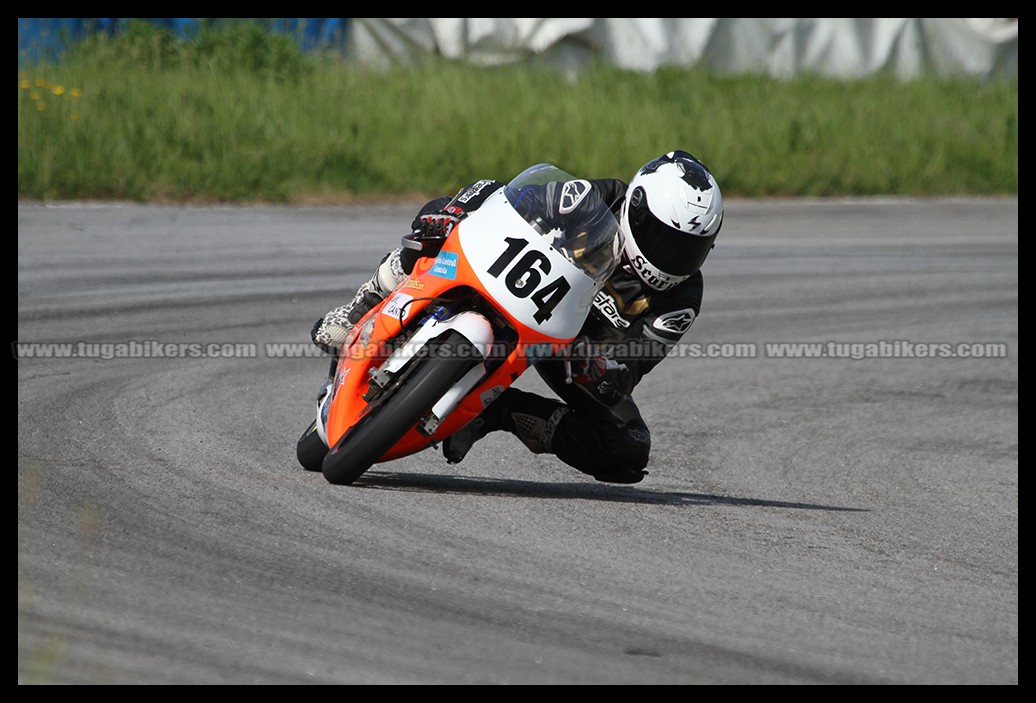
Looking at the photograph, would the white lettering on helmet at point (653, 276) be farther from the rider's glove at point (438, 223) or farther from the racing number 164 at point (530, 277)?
the rider's glove at point (438, 223)

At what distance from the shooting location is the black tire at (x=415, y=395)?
488cm

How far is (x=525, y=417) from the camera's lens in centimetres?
570

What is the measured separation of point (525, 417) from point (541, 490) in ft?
1.32

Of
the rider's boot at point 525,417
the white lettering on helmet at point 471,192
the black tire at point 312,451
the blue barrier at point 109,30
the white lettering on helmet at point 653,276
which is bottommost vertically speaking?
the blue barrier at point 109,30

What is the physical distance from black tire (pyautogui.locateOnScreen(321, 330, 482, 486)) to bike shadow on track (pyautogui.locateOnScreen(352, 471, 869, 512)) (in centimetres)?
40

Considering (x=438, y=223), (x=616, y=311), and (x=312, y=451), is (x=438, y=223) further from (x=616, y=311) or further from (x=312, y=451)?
(x=312, y=451)

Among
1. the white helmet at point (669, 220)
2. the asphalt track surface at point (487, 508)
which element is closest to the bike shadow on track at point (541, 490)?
the asphalt track surface at point (487, 508)

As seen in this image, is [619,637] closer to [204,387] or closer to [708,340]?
[204,387]

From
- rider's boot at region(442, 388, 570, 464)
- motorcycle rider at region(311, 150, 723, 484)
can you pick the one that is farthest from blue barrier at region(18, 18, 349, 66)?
rider's boot at region(442, 388, 570, 464)

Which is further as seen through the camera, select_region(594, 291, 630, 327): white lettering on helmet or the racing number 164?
select_region(594, 291, 630, 327): white lettering on helmet

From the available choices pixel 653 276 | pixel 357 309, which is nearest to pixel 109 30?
pixel 357 309

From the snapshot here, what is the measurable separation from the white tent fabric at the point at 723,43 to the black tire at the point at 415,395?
12148 mm

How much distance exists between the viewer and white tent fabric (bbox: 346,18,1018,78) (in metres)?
16.8

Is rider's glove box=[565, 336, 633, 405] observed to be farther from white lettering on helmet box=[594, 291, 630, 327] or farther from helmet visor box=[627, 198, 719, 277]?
helmet visor box=[627, 198, 719, 277]
